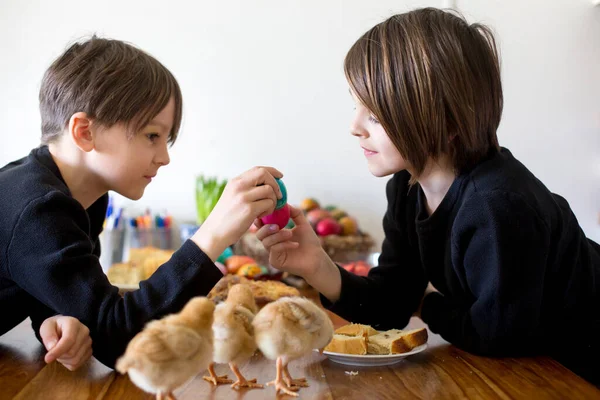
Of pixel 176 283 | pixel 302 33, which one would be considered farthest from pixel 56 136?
pixel 302 33

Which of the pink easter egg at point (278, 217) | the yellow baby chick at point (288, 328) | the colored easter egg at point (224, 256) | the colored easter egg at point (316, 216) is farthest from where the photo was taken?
the colored easter egg at point (316, 216)

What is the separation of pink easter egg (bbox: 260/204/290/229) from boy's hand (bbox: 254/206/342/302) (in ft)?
0.14

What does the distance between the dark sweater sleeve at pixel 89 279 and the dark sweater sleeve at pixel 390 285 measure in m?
0.40

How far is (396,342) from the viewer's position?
101 centimetres

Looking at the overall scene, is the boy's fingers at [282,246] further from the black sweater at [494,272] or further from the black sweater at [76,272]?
the black sweater at [76,272]

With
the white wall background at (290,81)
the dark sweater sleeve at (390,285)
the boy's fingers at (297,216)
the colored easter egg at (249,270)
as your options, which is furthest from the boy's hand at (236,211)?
the white wall background at (290,81)

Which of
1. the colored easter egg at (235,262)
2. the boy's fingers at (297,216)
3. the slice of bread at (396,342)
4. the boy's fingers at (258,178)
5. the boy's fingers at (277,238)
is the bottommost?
the colored easter egg at (235,262)

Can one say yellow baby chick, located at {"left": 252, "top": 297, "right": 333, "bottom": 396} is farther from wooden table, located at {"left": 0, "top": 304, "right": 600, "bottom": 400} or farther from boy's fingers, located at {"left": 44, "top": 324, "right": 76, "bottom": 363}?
boy's fingers, located at {"left": 44, "top": 324, "right": 76, "bottom": 363}

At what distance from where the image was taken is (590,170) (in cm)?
246

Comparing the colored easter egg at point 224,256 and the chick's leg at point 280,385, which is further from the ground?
the chick's leg at point 280,385

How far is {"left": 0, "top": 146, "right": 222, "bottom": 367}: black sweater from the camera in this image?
92 centimetres

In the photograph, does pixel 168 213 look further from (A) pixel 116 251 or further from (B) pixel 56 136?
(B) pixel 56 136

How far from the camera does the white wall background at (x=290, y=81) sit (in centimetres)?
226

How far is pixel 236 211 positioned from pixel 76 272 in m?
0.25
